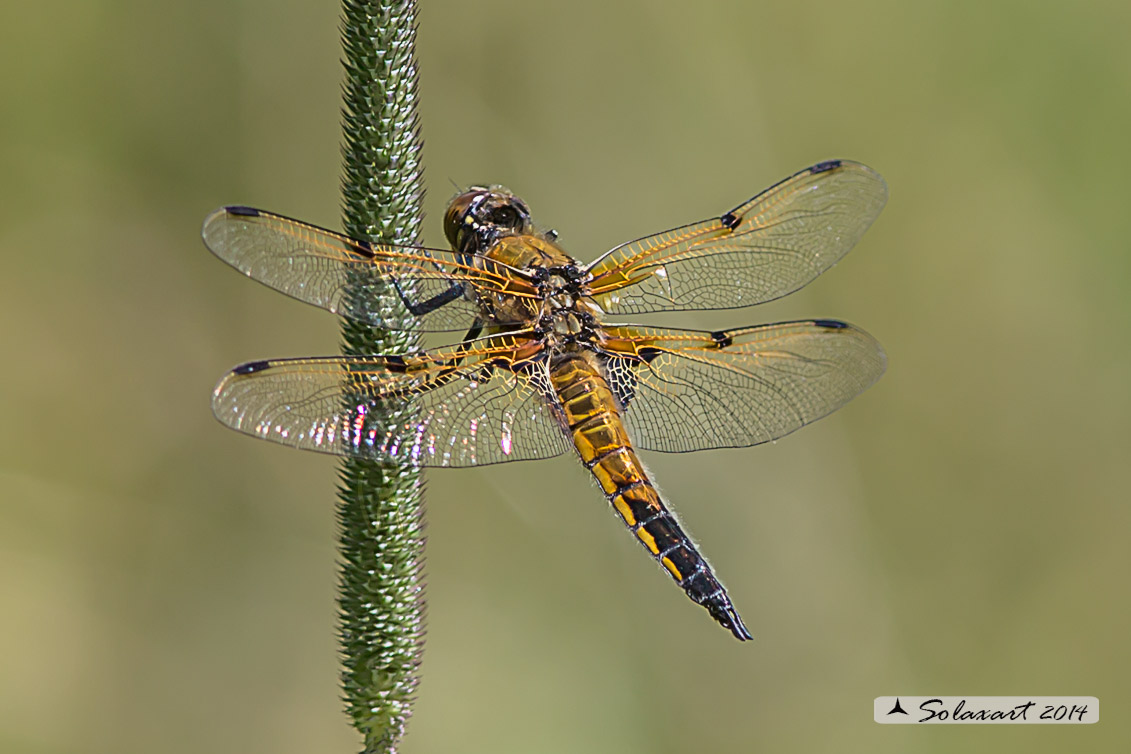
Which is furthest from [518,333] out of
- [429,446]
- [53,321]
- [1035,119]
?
[1035,119]

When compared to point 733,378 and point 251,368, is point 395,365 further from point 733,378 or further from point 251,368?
point 733,378

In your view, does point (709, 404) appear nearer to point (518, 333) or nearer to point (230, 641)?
point (518, 333)

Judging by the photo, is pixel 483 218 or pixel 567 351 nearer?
pixel 567 351

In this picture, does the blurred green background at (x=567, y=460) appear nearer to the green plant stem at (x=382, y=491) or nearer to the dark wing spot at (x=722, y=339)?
the dark wing spot at (x=722, y=339)

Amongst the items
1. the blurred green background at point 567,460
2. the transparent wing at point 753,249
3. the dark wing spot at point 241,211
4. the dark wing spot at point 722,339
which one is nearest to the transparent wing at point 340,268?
the dark wing spot at point 241,211

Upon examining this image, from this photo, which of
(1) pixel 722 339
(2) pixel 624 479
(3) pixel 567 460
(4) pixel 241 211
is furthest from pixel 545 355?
(3) pixel 567 460

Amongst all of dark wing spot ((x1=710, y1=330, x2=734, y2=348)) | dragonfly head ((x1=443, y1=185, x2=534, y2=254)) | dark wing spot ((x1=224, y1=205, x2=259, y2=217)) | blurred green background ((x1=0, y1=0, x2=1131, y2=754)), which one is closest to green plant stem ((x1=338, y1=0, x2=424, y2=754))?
dark wing spot ((x1=224, y1=205, x2=259, y2=217))

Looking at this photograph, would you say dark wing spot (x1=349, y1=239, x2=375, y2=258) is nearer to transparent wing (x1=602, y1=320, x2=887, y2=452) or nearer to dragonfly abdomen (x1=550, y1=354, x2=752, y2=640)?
dragonfly abdomen (x1=550, y1=354, x2=752, y2=640)

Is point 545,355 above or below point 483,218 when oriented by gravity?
below
